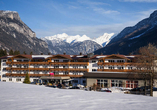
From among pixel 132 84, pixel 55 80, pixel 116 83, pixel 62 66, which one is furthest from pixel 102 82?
pixel 62 66

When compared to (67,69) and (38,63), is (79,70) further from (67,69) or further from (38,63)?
(38,63)

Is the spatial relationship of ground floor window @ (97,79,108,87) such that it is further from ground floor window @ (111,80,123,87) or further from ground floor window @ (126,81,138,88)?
ground floor window @ (126,81,138,88)

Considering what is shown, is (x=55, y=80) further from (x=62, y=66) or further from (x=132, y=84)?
(x=132, y=84)

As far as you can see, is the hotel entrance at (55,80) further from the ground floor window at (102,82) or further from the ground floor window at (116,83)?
the ground floor window at (116,83)

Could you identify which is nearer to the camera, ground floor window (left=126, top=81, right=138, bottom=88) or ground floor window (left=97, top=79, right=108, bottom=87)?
ground floor window (left=126, top=81, right=138, bottom=88)

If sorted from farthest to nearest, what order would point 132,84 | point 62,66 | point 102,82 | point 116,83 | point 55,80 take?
1. point 62,66
2. point 55,80
3. point 102,82
4. point 116,83
5. point 132,84

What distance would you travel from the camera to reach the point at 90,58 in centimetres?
9219

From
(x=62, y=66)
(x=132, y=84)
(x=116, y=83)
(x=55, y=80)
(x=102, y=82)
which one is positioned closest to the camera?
(x=132, y=84)

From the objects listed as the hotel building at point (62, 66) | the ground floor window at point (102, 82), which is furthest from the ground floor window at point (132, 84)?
the hotel building at point (62, 66)

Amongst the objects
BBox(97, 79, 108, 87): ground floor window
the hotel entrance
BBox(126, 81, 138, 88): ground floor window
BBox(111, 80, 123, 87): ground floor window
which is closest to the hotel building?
the hotel entrance

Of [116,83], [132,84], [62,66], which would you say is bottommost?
[132,84]

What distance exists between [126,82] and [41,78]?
135 ft

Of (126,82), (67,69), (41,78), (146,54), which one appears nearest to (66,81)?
(67,69)

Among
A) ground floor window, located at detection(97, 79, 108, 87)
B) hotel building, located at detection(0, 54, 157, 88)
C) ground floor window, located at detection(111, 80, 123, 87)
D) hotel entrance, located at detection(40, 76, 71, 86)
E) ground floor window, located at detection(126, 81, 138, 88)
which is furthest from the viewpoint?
hotel entrance, located at detection(40, 76, 71, 86)
